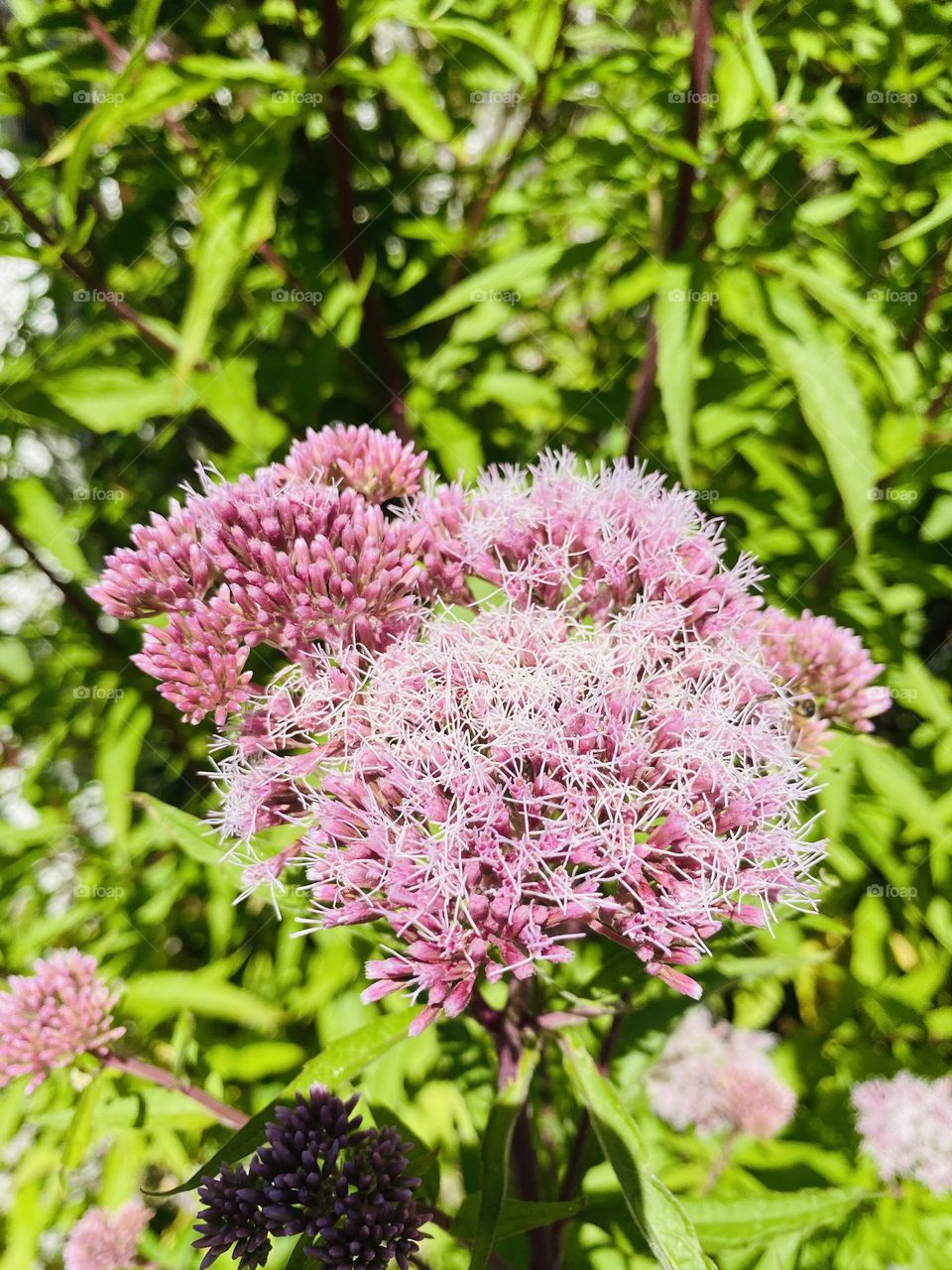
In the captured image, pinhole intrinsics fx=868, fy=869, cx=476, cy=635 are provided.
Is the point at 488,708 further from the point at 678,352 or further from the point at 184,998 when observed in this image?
the point at 184,998

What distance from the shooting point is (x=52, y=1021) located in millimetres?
1472

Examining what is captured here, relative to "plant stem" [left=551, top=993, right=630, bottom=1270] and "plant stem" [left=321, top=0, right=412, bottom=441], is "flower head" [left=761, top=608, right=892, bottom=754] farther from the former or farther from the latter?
"plant stem" [left=321, top=0, right=412, bottom=441]

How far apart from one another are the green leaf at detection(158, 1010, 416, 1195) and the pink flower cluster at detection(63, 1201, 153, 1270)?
74 cm

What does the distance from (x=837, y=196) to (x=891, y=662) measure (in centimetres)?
108

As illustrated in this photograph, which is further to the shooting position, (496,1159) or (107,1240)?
(107,1240)

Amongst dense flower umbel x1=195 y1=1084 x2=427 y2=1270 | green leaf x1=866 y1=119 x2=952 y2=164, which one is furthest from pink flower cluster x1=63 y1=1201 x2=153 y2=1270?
green leaf x1=866 y1=119 x2=952 y2=164

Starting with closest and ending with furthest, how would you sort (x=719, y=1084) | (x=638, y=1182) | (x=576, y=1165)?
(x=638, y=1182), (x=576, y=1165), (x=719, y=1084)

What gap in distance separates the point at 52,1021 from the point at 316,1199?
622 millimetres

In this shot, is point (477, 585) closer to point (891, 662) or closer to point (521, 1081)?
point (521, 1081)

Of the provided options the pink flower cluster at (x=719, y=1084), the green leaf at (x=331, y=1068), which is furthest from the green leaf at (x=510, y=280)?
the pink flower cluster at (x=719, y=1084)

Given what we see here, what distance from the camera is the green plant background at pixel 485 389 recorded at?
1.57m

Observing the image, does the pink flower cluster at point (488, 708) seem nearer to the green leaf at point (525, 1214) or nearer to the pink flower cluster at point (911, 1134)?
the green leaf at point (525, 1214)

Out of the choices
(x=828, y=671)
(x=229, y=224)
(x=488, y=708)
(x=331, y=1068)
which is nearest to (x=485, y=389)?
(x=229, y=224)

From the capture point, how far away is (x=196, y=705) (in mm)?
1201
